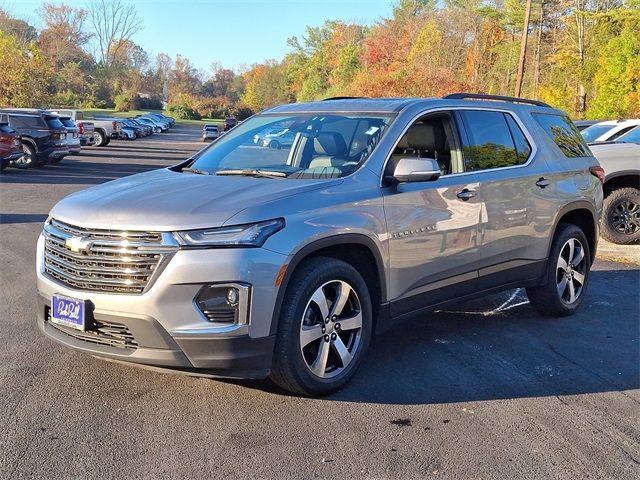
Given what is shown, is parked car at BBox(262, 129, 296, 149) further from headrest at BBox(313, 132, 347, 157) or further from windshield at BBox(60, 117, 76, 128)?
windshield at BBox(60, 117, 76, 128)

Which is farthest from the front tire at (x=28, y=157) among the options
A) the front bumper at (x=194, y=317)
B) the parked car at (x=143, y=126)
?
the parked car at (x=143, y=126)

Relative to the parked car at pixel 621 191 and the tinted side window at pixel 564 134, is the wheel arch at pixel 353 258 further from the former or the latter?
the parked car at pixel 621 191

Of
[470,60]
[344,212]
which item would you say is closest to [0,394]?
[344,212]

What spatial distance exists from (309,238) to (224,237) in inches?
20.5

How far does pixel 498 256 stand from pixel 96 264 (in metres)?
3.09

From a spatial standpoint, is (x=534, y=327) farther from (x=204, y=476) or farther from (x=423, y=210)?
(x=204, y=476)

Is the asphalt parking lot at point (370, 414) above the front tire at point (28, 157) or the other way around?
above

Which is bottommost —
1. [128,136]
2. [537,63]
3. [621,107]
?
[128,136]

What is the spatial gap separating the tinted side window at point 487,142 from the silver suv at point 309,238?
0.6 inches

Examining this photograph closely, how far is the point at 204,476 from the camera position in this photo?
125 inches

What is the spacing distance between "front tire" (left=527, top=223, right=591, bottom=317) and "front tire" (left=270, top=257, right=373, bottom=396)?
2.34m

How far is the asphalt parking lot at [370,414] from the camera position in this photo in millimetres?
3330

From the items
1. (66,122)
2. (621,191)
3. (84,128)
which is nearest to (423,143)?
(621,191)

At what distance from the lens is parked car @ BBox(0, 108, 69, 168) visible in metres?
20.8
